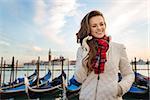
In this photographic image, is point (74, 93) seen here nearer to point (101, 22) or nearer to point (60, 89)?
point (60, 89)

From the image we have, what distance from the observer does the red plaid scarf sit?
2.32 feet

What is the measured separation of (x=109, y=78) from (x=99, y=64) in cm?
5

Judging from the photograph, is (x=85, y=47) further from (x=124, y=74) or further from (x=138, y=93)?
(x=138, y=93)

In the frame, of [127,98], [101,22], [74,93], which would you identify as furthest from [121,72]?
[127,98]

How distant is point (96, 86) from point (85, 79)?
0.05 meters

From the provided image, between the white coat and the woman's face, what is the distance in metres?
0.05

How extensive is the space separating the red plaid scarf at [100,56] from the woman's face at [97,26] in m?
0.02

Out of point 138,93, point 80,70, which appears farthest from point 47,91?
point 80,70

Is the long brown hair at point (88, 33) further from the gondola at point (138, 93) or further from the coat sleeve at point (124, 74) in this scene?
the gondola at point (138, 93)

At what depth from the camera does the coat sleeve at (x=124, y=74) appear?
71cm

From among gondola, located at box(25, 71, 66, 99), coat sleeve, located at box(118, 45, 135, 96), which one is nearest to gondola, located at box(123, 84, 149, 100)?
gondola, located at box(25, 71, 66, 99)

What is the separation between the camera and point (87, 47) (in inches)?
29.4

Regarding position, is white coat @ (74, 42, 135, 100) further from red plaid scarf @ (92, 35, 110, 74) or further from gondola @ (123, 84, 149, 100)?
gondola @ (123, 84, 149, 100)

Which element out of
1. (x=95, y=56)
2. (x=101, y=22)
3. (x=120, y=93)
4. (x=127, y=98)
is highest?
(x=101, y=22)
